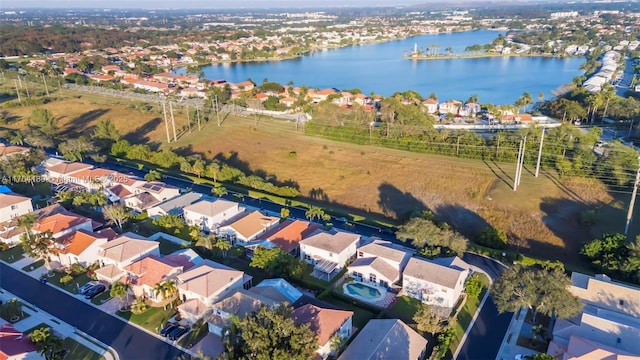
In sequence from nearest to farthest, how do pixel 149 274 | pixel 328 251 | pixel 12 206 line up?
pixel 149 274, pixel 328 251, pixel 12 206

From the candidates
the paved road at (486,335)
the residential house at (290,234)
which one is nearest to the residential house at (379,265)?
the residential house at (290,234)

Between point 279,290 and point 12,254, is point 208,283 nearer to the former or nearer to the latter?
point 279,290

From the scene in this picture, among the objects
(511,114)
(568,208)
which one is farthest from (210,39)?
(568,208)

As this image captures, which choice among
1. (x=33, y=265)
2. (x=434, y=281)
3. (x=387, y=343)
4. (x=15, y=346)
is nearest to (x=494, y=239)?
(x=434, y=281)

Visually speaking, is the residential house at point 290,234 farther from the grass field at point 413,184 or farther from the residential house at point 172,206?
the residential house at point 172,206

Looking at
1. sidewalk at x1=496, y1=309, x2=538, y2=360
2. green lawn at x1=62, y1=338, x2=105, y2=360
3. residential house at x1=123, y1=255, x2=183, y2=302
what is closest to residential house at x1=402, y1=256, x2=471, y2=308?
sidewalk at x1=496, y1=309, x2=538, y2=360

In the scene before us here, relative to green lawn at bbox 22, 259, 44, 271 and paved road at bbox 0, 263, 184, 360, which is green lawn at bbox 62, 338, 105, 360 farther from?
green lawn at bbox 22, 259, 44, 271
